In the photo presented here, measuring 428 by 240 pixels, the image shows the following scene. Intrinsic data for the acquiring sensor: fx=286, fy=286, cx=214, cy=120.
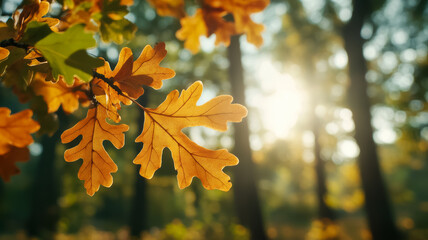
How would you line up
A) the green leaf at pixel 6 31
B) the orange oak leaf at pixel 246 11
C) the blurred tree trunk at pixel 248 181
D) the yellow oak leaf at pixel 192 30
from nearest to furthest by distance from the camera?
the green leaf at pixel 6 31, the orange oak leaf at pixel 246 11, the yellow oak leaf at pixel 192 30, the blurred tree trunk at pixel 248 181

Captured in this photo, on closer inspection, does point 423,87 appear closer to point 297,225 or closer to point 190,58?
point 190,58

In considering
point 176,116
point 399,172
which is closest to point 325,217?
point 176,116

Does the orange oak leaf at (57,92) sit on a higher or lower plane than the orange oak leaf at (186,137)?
higher

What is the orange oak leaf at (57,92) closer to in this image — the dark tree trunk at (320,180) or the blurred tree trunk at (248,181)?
the blurred tree trunk at (248,181)

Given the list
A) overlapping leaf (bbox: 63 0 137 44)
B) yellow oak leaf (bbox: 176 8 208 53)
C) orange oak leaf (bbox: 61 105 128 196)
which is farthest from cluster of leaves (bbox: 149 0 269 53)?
orange oak leaf (bbox: 61 105 128 196)

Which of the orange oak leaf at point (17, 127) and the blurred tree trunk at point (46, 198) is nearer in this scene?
Result: the orange oak leaf at point (17, 127)

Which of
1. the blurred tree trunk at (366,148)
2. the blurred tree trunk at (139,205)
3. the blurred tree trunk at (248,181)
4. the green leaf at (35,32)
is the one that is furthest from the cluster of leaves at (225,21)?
the blurred tree trunk at (139,205)

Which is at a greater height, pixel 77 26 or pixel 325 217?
pixel 77 26

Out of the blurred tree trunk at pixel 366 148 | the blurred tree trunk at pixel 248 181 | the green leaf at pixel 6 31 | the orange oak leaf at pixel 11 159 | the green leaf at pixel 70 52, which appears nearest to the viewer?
the green leaf at pixel 70 52
